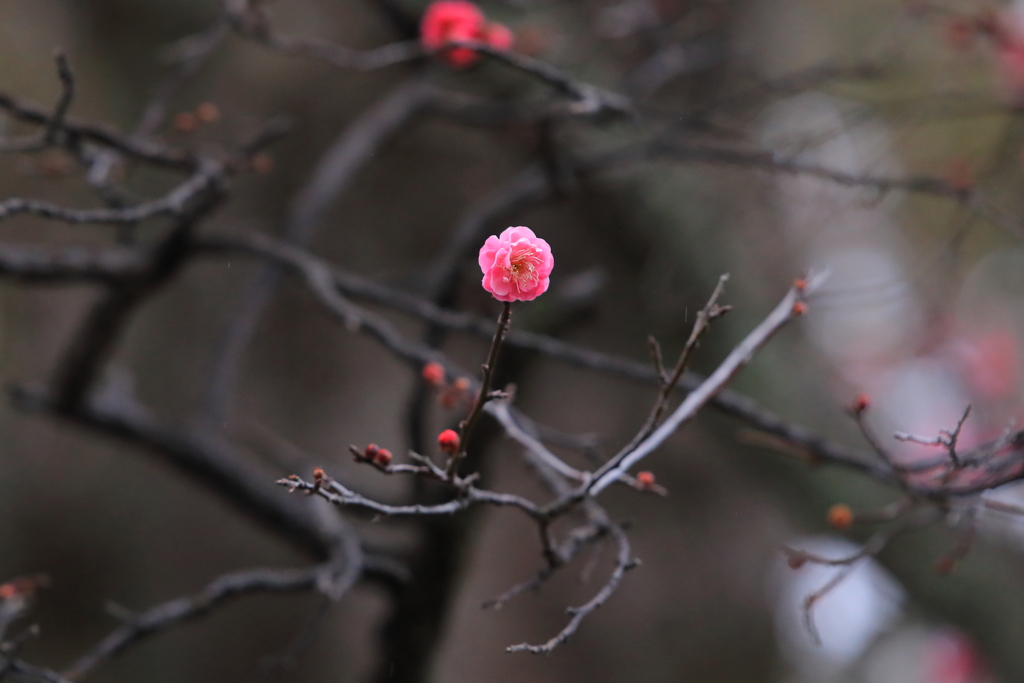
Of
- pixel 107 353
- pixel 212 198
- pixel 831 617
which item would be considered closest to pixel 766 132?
pixel 831 617

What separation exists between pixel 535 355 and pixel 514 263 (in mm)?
702

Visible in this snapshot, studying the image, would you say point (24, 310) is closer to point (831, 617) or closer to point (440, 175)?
point (440, 175)

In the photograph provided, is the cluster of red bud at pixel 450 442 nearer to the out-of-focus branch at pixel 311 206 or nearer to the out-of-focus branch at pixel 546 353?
the out-of-focus branch at pixel 546 353

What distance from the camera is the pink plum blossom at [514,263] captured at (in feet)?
1.47

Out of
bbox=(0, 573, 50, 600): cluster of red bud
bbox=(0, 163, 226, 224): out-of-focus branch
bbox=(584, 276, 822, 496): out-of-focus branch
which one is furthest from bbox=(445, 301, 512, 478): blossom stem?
bbox=(0, 573, 50, 600): cluster of red bud

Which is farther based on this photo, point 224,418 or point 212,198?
point 224,418

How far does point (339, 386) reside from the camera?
5.84 ft

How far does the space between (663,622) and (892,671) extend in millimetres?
1502

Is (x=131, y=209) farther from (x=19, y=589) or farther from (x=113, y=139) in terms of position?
(x=19, y=589)

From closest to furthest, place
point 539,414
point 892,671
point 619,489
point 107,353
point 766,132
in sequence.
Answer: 1. point 107,353
2. point 619,489
3. point 539,414
4. point 766,132
5. point 892,671

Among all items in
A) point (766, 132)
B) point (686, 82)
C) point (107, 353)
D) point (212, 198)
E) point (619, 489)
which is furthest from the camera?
point (686, 82)

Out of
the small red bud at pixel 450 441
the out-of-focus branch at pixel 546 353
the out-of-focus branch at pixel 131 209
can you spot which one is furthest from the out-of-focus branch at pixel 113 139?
the small red bud at pixel 450 441

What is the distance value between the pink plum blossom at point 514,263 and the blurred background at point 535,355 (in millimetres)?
696

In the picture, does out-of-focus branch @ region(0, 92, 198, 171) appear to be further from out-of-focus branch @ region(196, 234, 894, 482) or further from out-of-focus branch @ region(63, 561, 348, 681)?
out-of-focus branch @ region(63, 561, 348, 681)
